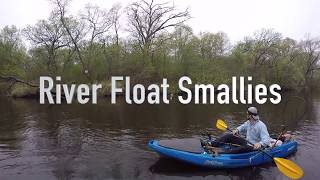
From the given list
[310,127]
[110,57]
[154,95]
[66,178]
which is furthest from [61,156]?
[110,57]

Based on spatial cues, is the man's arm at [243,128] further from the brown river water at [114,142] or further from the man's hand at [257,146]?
the brown river water at [114,142]

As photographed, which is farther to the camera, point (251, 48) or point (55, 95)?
point (251, 48)

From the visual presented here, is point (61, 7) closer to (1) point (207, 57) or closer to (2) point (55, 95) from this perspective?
(2) point (55, 95)

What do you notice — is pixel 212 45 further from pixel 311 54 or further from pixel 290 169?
pixel 290 169

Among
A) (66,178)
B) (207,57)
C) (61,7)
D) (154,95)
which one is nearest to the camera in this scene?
(66,178)

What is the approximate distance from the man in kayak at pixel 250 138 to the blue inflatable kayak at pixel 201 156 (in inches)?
10.1

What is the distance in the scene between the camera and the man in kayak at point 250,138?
11.1 metres

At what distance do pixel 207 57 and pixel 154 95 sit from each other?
14.8 metres

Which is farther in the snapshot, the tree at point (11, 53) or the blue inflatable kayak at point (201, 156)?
the tree at point (11, 53)

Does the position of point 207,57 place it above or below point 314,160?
above

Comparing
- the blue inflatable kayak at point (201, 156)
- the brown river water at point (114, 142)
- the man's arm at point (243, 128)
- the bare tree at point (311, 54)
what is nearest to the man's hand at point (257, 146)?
the blue inflatable kayak at point (201, 156)

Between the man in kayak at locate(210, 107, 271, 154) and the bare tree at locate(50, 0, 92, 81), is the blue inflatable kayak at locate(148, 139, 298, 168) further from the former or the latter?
the bare tree at locate(50, 0, 92, 81)

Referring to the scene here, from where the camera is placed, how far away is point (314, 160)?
39.8 feet

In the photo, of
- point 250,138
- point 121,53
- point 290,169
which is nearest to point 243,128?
point 250,138
